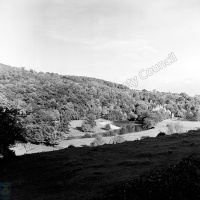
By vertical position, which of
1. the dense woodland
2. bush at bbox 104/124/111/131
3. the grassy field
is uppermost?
the dense woodland

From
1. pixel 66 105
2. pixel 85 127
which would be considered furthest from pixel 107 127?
pixel 66 105

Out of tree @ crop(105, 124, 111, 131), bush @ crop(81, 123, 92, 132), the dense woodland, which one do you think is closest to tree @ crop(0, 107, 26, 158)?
the dense woodland

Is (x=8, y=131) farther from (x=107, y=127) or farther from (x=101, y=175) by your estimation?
(x=107, y=127)

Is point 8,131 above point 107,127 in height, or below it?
above

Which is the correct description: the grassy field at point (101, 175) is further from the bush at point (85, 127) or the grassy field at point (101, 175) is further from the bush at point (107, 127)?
the bush at point (107, 127)

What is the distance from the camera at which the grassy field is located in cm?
1356

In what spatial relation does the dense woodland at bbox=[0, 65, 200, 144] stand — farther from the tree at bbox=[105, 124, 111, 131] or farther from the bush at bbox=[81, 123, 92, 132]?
the tree at bbox=[105, 124, 111, 131]

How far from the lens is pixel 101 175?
21.8m

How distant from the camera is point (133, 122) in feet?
391

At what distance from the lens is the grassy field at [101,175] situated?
1356cm

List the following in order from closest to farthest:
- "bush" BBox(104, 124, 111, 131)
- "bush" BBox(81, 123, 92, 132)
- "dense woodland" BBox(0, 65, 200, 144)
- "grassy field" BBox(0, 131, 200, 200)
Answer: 1. "grassy field" BBox(0, 131, 200, 200)
2. "dense woodland" BBox(0, 65, 200, 144)
3. "bush" BBox(81, 123, 92, 132)
4. "bush" BBox(104, 124, 111, 131)

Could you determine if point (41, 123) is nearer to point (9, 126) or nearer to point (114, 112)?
point (9, 126)

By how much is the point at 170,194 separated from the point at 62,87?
109661 mm

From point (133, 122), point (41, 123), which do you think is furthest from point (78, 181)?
point (133, 122)
